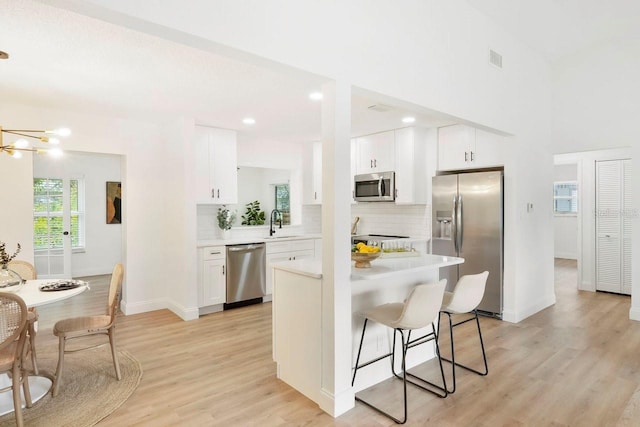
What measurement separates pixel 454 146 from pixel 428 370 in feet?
10.2

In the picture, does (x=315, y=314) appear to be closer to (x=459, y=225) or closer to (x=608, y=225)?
(x=459, y=225)

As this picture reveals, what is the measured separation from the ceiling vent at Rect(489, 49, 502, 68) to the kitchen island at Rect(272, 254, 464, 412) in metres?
2.15

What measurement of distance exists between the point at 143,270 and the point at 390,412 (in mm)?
3807

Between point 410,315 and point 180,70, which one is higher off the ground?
point 180,70

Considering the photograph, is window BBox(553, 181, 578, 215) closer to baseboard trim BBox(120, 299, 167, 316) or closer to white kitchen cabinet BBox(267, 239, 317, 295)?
white kitchen cabinet BBox(267, 239, 317, 295)

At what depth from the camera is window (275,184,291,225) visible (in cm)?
641

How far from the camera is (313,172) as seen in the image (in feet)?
21.0

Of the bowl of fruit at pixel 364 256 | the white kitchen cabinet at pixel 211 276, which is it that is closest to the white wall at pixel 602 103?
the bowl of fruit at pixel 364 256

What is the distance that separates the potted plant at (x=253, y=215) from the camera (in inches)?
233

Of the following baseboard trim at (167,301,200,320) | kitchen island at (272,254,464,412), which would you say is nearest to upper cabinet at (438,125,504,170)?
kitchen island at (272,254,464,412)

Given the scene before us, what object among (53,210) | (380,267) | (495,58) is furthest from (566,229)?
(53,210)

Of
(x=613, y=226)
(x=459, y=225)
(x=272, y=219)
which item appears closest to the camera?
(x=459, y=225)

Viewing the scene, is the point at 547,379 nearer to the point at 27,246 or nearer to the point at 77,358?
the point at 77,358

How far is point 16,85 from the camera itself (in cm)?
338
